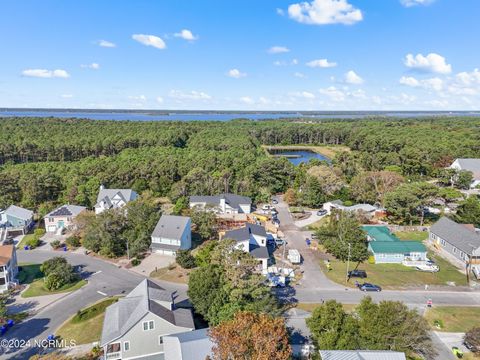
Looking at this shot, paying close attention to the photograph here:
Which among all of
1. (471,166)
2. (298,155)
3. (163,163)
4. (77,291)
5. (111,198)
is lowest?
(77,291)

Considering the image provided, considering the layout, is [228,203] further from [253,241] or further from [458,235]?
[458,235]

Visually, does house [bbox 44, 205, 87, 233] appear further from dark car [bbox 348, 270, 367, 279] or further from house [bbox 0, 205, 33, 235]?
dark car [bbox 348, 270, 367, 279]

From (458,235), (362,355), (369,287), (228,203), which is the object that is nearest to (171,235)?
(228,203)

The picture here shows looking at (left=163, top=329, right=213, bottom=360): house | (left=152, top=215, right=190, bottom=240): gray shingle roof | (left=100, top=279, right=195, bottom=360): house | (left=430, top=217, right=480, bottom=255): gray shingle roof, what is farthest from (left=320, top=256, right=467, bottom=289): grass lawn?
(left=163, top=329, right=213, bottom=360): house

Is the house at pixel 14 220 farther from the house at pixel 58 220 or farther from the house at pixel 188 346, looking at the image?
the house at pixel 188 346

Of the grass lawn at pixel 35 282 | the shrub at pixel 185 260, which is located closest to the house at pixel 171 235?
the shrub at pixel 185 260

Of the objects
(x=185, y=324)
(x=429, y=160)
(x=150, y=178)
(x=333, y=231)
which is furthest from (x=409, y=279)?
(x=429, y=160)
